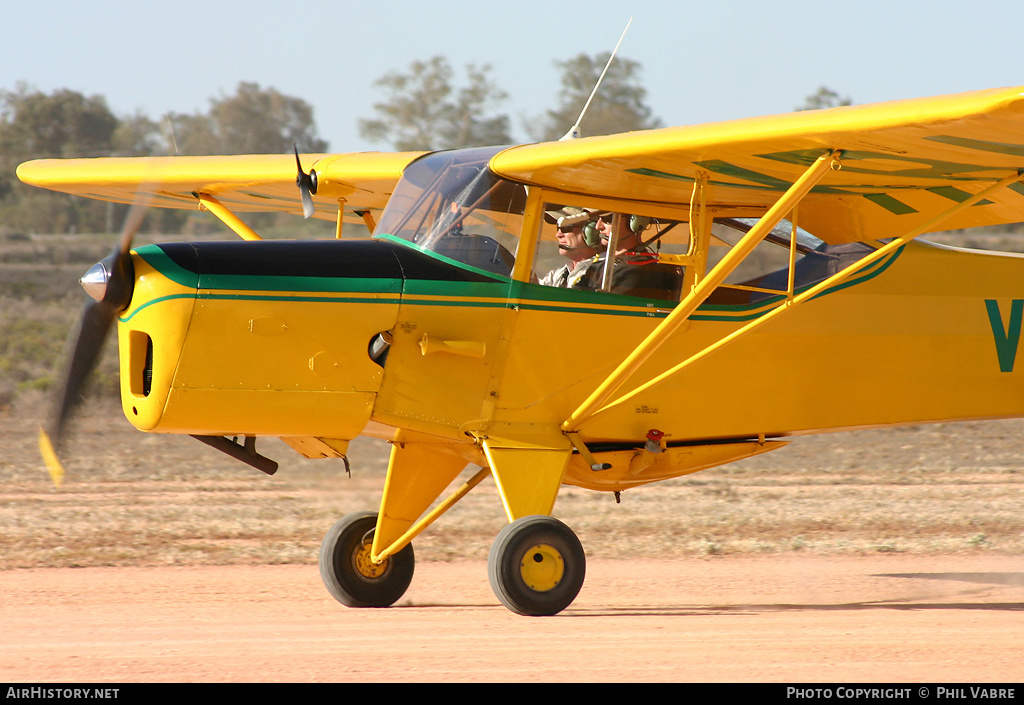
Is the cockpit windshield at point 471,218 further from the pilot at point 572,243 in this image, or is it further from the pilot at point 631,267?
the pilot at point 631,267

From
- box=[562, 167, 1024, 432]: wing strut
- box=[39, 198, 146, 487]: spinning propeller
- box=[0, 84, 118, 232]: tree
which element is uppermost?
box=[0, 84, 118, 232]: tree

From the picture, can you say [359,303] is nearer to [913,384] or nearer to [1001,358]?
[913,384]

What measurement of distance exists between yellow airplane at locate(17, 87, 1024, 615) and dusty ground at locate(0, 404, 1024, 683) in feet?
2.32

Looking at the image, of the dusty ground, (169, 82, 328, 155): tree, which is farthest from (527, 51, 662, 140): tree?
the dusty ground

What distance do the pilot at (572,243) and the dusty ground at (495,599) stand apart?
1670 millimetres

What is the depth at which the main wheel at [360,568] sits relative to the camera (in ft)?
25.6

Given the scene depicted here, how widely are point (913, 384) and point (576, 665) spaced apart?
12.9 ft

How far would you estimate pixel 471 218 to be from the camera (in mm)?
7156

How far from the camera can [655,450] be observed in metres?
7.66

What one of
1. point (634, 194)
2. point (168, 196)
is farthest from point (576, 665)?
point (168, 196)

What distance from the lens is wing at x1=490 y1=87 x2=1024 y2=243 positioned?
593 centimetres

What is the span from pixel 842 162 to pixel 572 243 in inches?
69.9

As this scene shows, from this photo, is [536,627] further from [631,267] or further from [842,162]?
[842,162]

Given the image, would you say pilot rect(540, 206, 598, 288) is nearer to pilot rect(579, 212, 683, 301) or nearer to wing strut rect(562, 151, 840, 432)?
pilot rect(579, 212, 683, 301)
